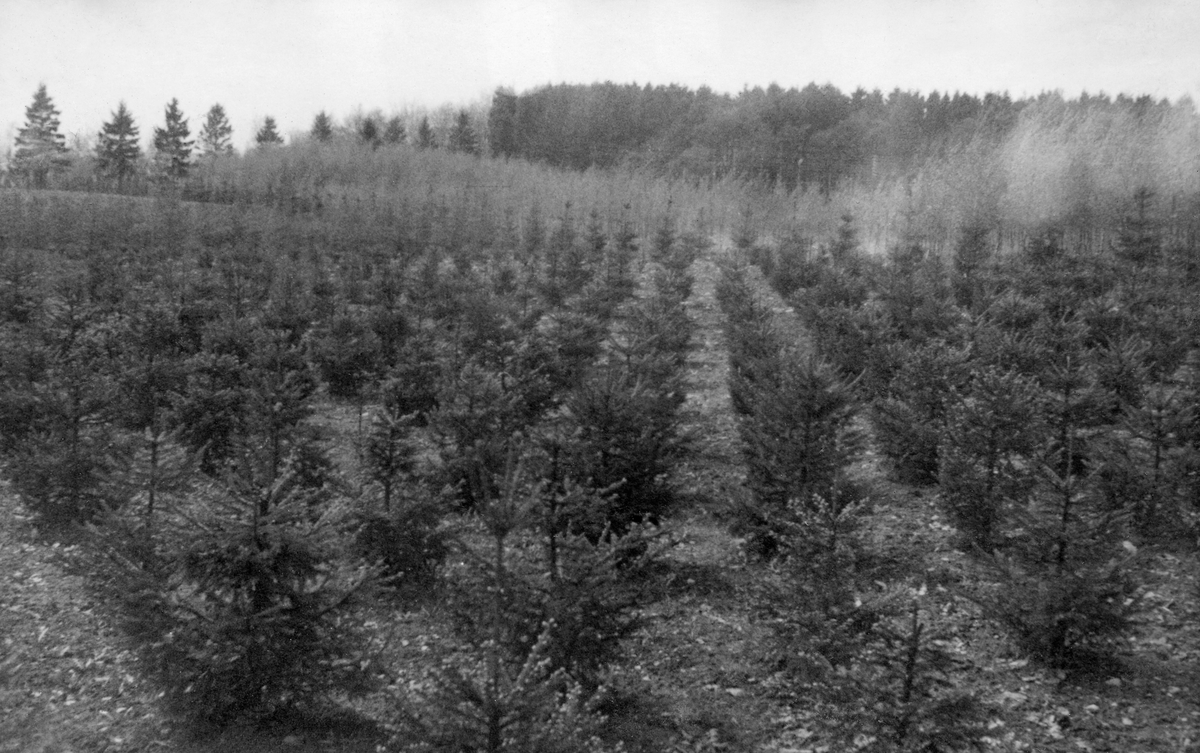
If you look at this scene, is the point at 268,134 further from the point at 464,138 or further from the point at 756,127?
the point at 756,127

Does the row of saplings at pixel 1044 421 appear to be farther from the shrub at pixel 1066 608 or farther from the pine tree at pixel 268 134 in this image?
the pine tree at pixel 268 134

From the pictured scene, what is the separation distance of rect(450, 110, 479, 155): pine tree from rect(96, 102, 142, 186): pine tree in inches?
579

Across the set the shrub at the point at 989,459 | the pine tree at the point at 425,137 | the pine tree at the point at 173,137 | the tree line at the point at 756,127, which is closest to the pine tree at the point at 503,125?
the tree line at the point at 756,127

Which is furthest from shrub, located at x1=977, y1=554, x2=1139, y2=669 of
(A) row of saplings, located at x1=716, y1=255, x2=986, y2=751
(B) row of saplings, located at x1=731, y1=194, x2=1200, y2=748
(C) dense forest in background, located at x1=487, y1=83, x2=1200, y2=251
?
(C) dense forest in background, located at x1=487, y1=83, x2=1200, y2=251

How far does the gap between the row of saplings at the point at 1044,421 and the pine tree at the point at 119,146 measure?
115 ft

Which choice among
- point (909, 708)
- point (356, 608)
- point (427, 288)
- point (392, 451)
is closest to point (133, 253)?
point (427, 288)

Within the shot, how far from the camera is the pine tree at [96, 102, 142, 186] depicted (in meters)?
38.2

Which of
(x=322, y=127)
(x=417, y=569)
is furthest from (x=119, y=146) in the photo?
(x=417, y=569)

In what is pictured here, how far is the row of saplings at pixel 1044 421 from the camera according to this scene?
4.90 metres

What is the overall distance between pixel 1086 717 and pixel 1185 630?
1.30 metres

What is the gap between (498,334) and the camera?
10383 millimetres

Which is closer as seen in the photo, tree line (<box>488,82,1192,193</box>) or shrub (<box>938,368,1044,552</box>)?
shrub (<box>938,368,1044,552</box>)

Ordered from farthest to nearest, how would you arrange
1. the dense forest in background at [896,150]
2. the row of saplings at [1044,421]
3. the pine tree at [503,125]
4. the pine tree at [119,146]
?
1. the pine tree at [503,125]
2. the pine tree at [119,146]
3. the dense forest in background at [896,150]
4. the row of saplings at [1044,421]

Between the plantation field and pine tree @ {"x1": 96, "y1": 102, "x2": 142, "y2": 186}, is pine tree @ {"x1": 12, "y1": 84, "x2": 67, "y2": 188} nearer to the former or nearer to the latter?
pine tree @ {"x1": 96, "y1": 102, "x2": 142, "y2": 186}
